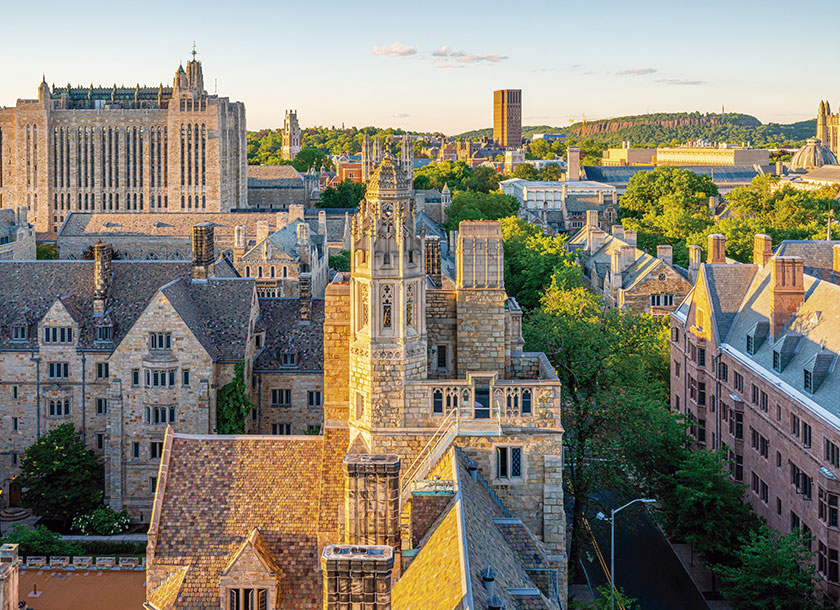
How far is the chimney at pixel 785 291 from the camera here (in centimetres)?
5331

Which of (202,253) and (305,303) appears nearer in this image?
(305,303)

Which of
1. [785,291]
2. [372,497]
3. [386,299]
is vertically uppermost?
[386,299]

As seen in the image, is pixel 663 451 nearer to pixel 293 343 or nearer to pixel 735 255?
pixel 293 343

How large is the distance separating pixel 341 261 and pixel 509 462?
262ft

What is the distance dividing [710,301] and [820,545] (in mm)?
20410

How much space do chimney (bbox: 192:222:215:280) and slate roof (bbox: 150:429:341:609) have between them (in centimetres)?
2962

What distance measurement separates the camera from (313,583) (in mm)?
31156

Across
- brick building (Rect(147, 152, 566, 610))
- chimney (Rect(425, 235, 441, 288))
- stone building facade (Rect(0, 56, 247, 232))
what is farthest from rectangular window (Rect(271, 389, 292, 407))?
stone building facade (Rect(0, 56, 247, 232))

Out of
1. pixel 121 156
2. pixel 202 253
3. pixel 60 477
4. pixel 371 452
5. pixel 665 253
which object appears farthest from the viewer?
pixel 121 156

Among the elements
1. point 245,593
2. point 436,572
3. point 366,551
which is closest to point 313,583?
point 245,593

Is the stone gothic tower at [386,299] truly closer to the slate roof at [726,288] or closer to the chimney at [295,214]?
the slate roof at [726,288]

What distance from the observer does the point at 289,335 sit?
59.5 m

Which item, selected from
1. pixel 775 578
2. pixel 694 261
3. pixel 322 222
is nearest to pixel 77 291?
pixel 775 578

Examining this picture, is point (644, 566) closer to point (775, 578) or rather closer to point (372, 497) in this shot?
point (775, 578)
